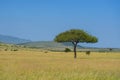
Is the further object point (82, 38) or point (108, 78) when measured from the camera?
point (82, 38)

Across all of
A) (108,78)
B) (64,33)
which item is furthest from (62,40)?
(108,78)

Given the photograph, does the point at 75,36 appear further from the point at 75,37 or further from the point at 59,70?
the point at 59,70

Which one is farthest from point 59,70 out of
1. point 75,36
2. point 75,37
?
point 75,36

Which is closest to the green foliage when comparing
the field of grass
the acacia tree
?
the acacia tree

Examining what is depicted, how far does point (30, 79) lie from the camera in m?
17.1

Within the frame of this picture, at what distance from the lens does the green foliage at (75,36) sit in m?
80.4

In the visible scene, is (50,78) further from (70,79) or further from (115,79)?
(115,79)

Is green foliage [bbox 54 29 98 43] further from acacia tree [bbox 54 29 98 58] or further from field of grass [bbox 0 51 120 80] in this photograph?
field of grass [bbox 0 51 120 80]

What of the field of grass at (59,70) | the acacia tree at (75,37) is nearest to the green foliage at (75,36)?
the acacia tree at (75,37)

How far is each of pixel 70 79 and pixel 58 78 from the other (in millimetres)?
534

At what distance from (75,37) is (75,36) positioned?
24cm

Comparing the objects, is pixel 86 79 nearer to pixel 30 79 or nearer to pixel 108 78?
pixel 108 78

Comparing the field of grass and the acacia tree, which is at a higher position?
the acacia tree

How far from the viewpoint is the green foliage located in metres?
80.4
